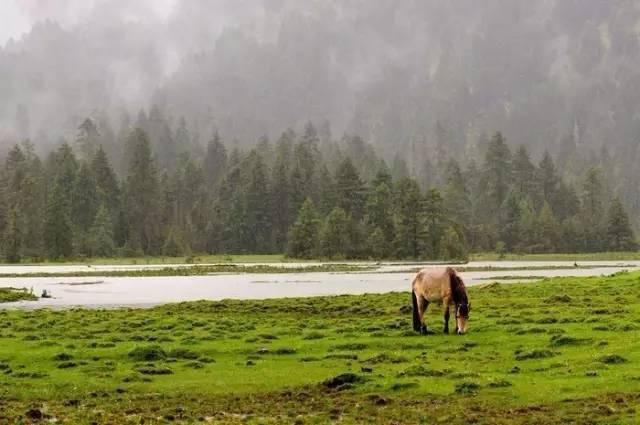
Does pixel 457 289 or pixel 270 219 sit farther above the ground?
pixel 270 219

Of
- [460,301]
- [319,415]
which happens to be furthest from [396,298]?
[319,415]

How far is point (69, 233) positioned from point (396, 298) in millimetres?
117166

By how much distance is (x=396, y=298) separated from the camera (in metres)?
50.1

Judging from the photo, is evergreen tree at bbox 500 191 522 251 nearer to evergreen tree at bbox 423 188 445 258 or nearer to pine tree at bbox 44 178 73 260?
evergreen tree at bbox 423 188 445 258

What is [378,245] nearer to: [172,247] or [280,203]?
[280,203]

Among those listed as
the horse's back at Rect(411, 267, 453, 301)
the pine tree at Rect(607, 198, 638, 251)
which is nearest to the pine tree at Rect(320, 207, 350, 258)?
the pine tree at Rect(607, 198, 638, 251)

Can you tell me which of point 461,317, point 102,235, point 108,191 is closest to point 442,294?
point 461,317

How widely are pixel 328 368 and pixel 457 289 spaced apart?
7.91 m

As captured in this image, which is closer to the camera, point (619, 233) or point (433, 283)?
point (433, 283)

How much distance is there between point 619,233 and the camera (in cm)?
17500

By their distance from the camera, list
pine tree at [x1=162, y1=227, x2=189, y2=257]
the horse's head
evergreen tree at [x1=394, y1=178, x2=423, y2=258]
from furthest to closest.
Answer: pine tree at [x1=162, y1=227, x2=189, y2=257]
evergreen tree at [x1=394, y1=178, x2=423, y2=258]
the horse's head

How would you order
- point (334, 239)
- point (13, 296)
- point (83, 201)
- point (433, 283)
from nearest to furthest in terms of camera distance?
1. point (433, 283)
2. point (13, 296)
3. point (334, 239)
4. point (83, 201)

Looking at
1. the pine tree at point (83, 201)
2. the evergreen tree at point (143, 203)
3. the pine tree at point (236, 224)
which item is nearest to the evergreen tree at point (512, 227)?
the pine tree at point (236, 224)

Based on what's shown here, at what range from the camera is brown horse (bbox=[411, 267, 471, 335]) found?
30547 millimetres
